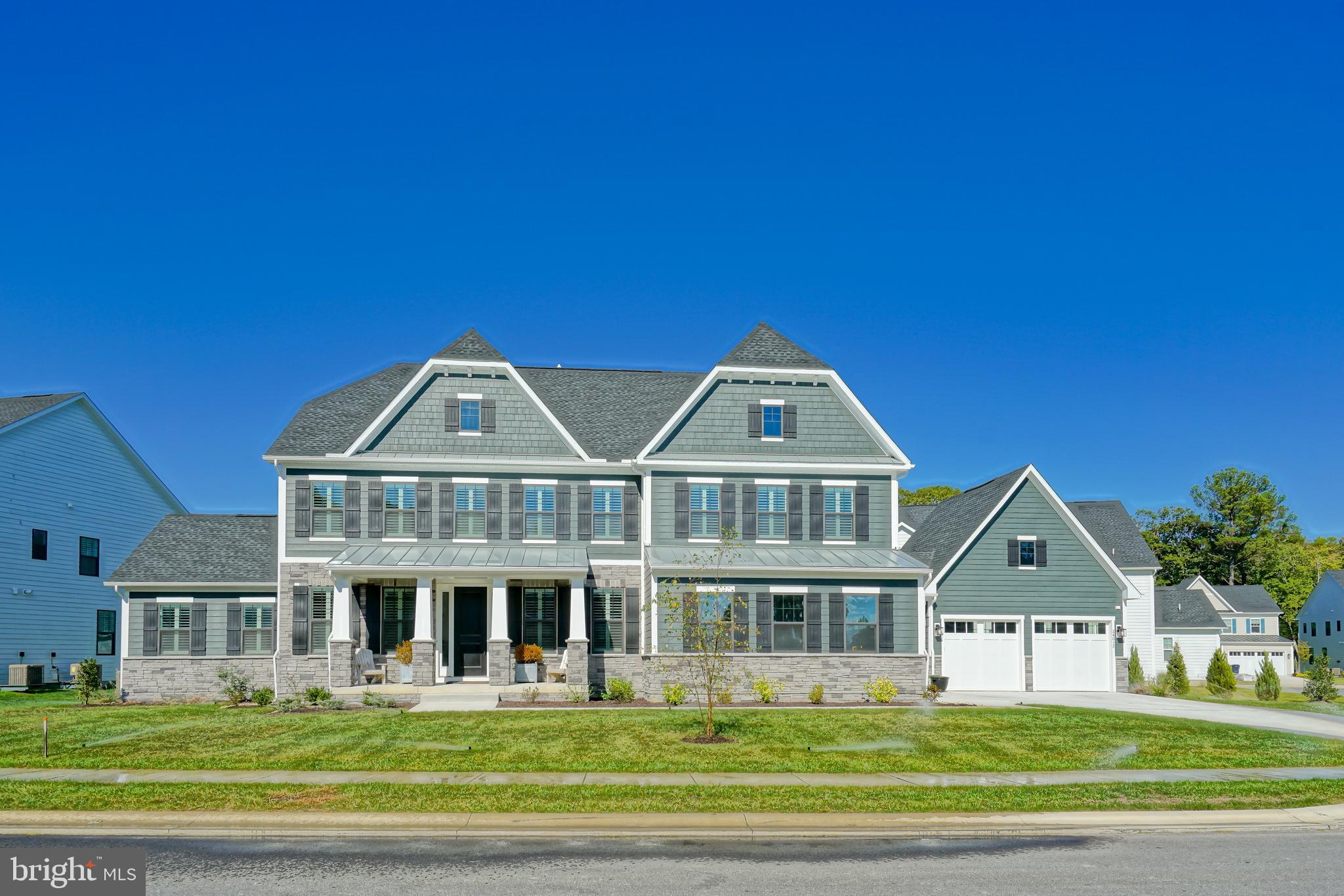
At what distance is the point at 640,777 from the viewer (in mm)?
16391

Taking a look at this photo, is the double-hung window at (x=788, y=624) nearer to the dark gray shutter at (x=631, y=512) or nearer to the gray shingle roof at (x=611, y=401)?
the dark gray shutter at (x=631, y=512)

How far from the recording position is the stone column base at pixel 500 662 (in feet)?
100

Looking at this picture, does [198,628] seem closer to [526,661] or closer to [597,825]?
[526,661]

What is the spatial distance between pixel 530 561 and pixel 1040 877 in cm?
2185

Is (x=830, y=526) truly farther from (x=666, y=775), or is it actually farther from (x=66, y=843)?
(x=66, y=843)

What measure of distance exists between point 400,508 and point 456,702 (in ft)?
24.9

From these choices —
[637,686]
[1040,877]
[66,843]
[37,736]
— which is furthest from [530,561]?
[1040,877]

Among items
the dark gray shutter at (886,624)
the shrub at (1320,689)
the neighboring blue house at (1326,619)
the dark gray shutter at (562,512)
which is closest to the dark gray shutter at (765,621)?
the dark gray shutter at (886,624)

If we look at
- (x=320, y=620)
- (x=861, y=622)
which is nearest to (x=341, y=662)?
(x=320, y=620)

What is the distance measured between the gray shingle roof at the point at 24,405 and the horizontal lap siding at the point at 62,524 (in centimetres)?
35

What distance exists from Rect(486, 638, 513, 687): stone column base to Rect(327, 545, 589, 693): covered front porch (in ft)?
0.07

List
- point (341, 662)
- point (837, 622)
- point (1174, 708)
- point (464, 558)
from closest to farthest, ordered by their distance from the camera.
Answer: point (1174, 708), point (341, 662), point (837, 622), point (464, 558)

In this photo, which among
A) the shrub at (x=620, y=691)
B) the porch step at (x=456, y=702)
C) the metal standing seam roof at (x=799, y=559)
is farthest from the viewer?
the metal standing seam roof at (x=799, y=559)

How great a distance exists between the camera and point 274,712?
26.0 meters
